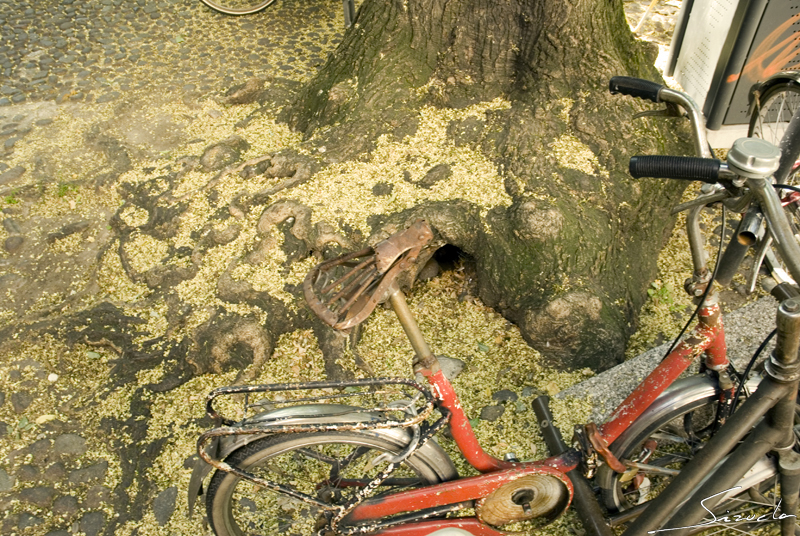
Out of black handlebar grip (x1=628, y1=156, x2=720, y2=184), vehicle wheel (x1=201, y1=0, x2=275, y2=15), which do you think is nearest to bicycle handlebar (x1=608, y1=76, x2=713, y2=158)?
black handlebar grip (x1=628, y1=156, x2=720, y2=184)

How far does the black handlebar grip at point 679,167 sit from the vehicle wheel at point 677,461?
3.02 ft

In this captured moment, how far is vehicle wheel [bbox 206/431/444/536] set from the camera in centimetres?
217

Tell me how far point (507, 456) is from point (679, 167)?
135cm

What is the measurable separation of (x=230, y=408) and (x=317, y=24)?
444 cm

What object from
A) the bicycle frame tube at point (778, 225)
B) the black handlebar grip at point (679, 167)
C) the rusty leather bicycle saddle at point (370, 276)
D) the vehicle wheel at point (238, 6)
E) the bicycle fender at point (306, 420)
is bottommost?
the bicycle fender at point (306, 420)

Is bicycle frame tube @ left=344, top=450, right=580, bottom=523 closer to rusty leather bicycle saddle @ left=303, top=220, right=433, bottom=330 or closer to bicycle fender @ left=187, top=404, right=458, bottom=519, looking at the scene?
bicycle fender @ left=187, top=404, right=458, bottom=519

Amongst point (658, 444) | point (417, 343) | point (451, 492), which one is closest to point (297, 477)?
point (451, 492)

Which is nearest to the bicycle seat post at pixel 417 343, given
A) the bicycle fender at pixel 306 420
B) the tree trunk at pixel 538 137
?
the bicycle fender at pixel 306 420

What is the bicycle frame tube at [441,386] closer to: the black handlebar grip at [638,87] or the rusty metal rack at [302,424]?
the rusty metal rack at [302,424]

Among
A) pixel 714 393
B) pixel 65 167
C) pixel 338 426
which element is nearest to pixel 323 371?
pixel 338 426

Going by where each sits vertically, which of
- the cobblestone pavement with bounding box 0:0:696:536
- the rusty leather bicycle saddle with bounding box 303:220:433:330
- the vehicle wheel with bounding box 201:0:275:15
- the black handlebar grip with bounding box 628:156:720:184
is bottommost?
the cobblestone pavement with bounding box 0:0:696:536

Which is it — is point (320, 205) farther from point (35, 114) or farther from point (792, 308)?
point (35, 114)

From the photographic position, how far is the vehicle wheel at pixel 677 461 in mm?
2240

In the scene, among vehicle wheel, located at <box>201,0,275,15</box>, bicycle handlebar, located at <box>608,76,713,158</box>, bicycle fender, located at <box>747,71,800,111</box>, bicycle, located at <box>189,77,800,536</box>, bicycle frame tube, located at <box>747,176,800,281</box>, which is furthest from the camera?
vehicle wheel, located at <box>201,0,275,15</box>
